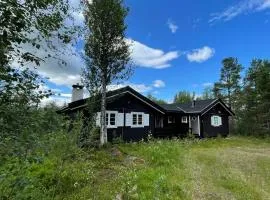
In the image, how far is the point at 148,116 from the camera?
82.8ft

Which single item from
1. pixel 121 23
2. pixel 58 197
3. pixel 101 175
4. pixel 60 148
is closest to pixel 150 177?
pixel 101 175

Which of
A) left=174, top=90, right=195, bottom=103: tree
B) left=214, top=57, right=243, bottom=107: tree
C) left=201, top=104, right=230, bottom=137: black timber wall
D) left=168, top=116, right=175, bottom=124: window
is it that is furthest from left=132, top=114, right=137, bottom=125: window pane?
left=174, top=90, right=195, bottom=103: tree

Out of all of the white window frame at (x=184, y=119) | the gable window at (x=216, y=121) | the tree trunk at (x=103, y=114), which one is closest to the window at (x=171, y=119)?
the white window frame at (x=184, y=119)

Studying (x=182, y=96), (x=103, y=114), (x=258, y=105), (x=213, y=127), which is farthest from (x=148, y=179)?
(x=182, y=96)

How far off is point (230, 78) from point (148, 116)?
29033 millimetres

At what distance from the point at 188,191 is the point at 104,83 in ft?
40.9

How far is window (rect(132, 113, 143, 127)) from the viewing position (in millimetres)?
24078

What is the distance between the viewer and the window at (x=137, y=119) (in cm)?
2408

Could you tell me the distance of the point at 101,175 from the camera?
1093cm

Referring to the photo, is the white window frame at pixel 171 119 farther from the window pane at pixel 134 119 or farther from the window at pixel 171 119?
the window pane at pixel 134 119

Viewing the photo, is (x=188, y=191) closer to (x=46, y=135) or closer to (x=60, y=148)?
(x=60, y=148)

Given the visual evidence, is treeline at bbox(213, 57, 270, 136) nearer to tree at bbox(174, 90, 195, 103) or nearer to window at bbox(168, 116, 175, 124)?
window at bbox(168, 116, 175, 124)

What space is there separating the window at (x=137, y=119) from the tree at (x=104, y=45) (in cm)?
441

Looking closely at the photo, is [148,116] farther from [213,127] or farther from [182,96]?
[182,96]
